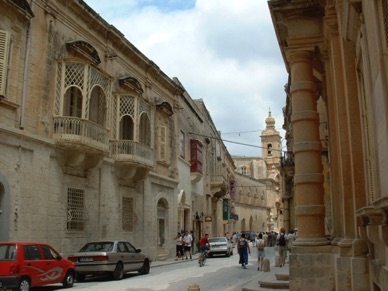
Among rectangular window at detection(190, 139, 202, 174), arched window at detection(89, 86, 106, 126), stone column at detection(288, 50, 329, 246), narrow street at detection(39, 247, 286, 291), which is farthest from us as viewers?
rectangular window at detection(190, 139, 202, 174)

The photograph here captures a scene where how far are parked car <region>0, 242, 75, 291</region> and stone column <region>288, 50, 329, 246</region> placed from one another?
6.72 meters

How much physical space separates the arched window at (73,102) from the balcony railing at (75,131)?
1.02m

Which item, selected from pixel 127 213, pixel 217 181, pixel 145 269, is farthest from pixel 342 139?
pixel 217 181

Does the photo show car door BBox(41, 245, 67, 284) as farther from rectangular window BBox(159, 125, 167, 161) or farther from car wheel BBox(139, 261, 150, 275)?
rectangular window BBox(159, 125, 167, 161)

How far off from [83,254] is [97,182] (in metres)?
4.97

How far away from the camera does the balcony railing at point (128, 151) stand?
21.8 meters

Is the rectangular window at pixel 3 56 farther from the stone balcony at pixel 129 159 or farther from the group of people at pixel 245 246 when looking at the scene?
the group of people at pixel 245 246

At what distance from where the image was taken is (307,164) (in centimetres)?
1019

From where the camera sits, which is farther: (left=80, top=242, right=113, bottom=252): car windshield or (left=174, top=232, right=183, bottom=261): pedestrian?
(left=174, top=232, right=183, bottom=261): pedestrian

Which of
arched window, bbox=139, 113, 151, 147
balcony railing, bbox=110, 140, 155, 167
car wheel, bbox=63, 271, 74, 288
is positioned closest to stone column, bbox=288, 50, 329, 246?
car wheel, bbox=63, 271, 74, 288

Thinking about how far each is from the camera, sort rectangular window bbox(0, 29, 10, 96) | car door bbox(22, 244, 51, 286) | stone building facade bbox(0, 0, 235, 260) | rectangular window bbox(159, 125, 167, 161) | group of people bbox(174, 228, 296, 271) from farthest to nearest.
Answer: rectangular window bbox(159, 125, 167, 161) < group of people bbox(174, 228, 296, 271) < stone building facade bbox(0, 0, 235, 260) < rectangular window bbox(0, 29, 10, 96) < car door bbox(22, 244, 51, 286)

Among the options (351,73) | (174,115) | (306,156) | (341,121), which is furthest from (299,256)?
(174,115)

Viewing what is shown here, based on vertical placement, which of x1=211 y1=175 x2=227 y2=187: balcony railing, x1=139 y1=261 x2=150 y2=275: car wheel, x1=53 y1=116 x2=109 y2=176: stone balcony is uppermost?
x1=211 y1=175 x2=227 y2=187: balcony railing

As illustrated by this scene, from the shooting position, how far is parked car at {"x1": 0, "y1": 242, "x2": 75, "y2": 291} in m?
11.5
